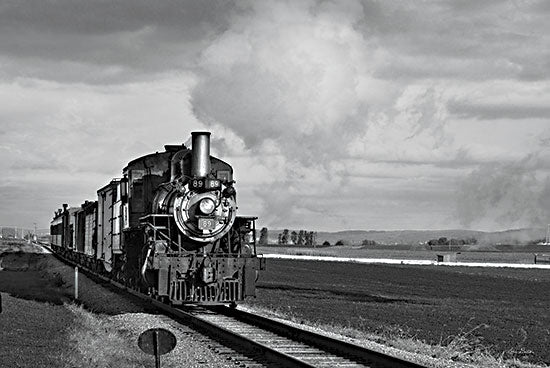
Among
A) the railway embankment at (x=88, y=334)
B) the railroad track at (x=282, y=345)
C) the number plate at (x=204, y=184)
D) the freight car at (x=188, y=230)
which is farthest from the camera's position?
the number plate at (x=204, y=184)

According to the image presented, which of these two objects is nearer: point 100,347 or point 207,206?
point 100,347

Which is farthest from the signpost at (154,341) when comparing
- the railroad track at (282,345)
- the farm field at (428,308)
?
the farm field at (428,308)

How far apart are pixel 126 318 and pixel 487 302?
58.9 feet

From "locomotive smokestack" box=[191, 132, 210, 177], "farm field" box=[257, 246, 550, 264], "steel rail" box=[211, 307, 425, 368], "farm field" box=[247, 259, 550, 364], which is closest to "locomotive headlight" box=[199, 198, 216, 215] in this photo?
"locomotive smokestack" box=[191, 132, 210, 177]

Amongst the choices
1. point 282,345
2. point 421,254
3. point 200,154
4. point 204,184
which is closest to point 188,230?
point 204,184

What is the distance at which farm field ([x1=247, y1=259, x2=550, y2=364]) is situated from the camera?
70.3 ft

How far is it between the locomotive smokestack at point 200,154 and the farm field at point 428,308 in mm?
5197

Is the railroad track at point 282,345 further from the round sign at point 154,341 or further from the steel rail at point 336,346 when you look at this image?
the round sign at point 154,341

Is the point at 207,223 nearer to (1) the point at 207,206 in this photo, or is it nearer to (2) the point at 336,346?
(1) the point at 207,206

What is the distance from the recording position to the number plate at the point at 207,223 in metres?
23.1

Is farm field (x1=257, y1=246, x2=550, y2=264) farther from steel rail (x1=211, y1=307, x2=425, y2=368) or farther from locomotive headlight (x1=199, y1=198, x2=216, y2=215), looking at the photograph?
steel rail (x1=211, y1=307, x2=425, y2=368)

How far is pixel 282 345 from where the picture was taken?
17.1 meters

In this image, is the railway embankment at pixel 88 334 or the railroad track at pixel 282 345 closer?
the railroad track at pixel 282 345

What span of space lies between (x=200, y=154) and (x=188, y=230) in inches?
85.8
